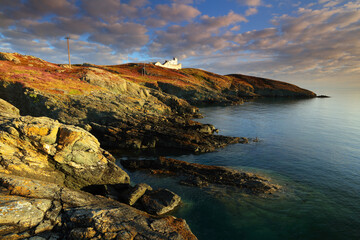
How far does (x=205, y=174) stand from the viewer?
21672 millimetres

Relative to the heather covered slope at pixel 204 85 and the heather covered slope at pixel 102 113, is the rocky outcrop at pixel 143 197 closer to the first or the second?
the heather covered slope at pixel 102 113

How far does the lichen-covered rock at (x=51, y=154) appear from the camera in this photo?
12.7 metres

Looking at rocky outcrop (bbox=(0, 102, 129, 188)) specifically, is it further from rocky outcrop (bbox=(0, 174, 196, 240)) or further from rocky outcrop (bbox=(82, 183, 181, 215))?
rocky outcrop (bbox=(0, 174, 196, 240))

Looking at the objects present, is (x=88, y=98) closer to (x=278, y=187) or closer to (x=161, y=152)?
(x=161, y=152)

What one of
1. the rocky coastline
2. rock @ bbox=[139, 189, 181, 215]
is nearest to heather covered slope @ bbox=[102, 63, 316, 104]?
the rocky coastline

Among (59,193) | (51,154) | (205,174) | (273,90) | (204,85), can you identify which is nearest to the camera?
(59,193)

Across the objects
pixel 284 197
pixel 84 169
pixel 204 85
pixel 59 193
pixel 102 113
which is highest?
pixel 204 85

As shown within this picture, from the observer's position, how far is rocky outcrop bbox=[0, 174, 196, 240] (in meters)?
8.16

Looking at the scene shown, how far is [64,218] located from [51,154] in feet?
23.5

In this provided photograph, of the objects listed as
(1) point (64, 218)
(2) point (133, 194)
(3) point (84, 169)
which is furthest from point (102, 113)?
(1) point (64, 218)

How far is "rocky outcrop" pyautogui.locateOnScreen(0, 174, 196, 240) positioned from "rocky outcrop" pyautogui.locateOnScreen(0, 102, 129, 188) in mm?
2838

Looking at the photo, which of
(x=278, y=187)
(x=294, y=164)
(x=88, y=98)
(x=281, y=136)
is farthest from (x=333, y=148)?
(x=88, y=98)

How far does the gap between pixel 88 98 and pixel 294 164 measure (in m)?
39.9

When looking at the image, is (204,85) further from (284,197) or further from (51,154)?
(51,154)
